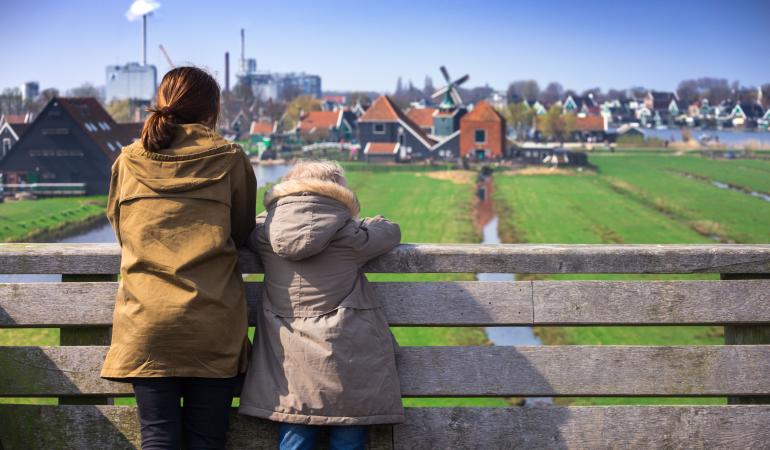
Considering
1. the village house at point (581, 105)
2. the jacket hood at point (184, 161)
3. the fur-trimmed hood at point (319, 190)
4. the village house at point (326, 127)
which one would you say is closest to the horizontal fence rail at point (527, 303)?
the fur-trimmed hood at point (319, 190)

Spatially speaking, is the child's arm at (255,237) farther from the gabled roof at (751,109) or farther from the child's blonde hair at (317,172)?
the gabled roof at (751,109)

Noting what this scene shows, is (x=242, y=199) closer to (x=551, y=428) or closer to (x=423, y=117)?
(x=551, y=428)

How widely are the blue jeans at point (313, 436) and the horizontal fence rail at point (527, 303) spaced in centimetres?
50

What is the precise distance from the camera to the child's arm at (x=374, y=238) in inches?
132

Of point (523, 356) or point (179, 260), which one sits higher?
point (179, 260)

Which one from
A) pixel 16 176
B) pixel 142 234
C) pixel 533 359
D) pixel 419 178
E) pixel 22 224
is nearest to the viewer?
pixel 142 234

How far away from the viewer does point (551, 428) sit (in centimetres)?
369

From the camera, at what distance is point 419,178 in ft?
190

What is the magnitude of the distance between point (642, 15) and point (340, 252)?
9524 centimetres

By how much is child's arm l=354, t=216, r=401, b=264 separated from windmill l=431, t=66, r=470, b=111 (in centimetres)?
6658

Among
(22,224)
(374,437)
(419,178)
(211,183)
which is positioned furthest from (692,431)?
(419,178)

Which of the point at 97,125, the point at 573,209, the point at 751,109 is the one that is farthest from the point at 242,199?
the point at 751,109

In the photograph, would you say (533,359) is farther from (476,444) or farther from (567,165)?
(567,165)

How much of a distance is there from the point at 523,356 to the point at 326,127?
69337mm
